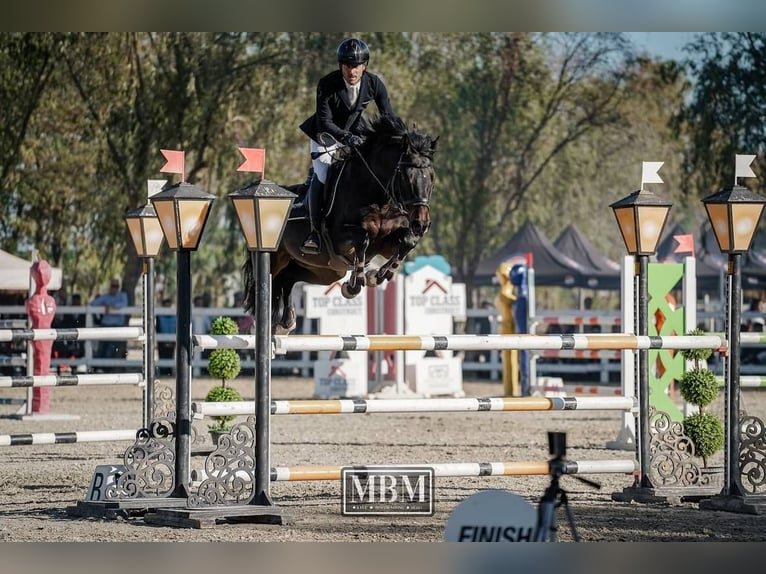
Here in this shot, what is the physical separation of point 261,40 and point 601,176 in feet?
32.0

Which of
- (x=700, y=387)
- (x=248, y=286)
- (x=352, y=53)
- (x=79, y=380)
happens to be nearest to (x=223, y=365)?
(x=248, y=286)

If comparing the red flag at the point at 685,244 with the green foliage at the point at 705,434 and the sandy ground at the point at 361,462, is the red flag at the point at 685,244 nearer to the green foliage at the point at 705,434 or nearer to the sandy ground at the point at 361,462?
the sandy ground at the point at 361,462

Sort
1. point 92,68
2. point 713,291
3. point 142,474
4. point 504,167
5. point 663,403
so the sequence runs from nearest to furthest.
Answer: point 142,474 < point 663,403 < point 92,68 < point 713,291 < point 504,167

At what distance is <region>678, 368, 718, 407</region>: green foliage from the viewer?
852cm

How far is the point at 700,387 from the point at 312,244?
276 cm

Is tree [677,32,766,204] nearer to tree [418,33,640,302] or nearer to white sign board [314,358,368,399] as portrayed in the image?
tree [418,33,640,302]

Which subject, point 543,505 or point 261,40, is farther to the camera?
point 261,40

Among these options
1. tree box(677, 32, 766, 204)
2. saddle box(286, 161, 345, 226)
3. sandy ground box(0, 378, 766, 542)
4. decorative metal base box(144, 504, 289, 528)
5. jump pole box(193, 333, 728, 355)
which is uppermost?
tree box(677, 32, 766, 204)

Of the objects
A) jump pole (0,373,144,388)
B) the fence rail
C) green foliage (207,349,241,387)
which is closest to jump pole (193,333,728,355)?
green foliage (207,349,241,387)

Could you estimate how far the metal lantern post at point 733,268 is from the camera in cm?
760

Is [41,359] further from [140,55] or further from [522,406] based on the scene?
[140,55]

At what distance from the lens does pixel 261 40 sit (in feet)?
79.3

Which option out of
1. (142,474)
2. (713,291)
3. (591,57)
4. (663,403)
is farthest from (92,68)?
(142,474)

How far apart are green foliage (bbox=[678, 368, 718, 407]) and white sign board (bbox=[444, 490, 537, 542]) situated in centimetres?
370
